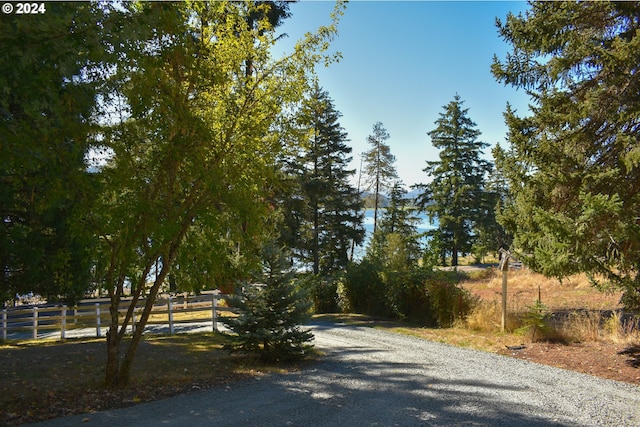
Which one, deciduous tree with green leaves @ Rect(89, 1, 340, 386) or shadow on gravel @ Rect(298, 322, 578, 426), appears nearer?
shadow on gravel @ Rect(298, 322, 578, 426)

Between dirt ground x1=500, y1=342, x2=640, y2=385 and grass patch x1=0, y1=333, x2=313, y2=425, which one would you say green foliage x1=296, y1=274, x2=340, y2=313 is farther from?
dirt ground x1=500, y1=342, x2=640, y2=385

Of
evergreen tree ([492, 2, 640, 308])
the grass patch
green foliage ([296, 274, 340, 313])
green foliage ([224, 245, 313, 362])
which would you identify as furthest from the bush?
green foliage ([224, 245, 313, 362])

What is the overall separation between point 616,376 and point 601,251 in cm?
312

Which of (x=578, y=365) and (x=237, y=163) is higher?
(x=237, y=163)

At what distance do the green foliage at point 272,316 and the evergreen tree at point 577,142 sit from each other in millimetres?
5116

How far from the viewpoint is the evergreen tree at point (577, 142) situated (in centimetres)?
856

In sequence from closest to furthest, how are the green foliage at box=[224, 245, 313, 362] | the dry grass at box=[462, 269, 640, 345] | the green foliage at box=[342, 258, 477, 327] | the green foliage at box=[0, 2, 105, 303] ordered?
1. the green foliage at box=[0, 2, 105, 303]
2. the green foliage at box=[224, 245, 313, 362]
3. the dry grass at box=[462, 269, 640, 345]
4. the green foliage at box=[342, 258, 477, 327]

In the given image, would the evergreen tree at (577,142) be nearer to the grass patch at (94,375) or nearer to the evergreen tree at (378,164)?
the grass patch at (94,375)

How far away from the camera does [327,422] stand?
5262mm

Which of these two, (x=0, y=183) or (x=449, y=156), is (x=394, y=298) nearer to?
(x=0, y=183)

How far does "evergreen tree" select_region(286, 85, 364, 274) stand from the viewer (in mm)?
32125

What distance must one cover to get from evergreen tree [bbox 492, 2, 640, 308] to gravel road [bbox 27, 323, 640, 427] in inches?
102

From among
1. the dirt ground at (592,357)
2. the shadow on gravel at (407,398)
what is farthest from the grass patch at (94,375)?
the dirt ground at (592,357)

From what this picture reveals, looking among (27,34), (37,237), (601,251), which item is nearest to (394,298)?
(601,251)
